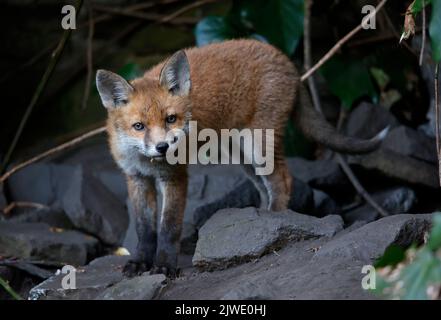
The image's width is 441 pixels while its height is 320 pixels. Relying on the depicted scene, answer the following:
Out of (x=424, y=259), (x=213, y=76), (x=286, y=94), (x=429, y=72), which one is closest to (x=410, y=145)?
(x=429, y=72)

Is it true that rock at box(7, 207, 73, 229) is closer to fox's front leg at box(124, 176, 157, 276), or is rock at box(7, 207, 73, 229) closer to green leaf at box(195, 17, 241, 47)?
fox's front leg at box(124, 176, 157, 276)

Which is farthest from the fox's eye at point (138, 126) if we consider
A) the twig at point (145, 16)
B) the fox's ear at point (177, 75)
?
the twig at point (145, 16)

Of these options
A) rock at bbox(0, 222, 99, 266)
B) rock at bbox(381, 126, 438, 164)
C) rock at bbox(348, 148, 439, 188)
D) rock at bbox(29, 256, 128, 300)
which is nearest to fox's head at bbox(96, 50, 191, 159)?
rock at bbox(29, 256, 128, 300)

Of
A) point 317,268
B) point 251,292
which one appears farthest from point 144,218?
point 251,292

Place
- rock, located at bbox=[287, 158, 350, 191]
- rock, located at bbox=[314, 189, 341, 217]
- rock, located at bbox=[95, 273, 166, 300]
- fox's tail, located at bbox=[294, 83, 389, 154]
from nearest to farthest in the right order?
1. rock, located at bbox=[95, 273, 166, 300]
2. fox's tail, located at bbox=[294, 83, 389, 154]
3. rock, located at bbox=[314, 189, 341, 217]
4. rock, located at bbox=[287, 158, 350, 191]

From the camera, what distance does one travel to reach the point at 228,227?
549 cm

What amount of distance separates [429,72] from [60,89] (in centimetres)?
525

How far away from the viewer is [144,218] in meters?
5.83

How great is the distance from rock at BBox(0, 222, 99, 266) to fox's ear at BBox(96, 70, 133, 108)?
→ 1.87 meters

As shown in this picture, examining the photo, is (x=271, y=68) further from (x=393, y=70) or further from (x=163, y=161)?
(x=393, y=70)

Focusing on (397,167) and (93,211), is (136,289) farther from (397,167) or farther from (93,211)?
(397,167)

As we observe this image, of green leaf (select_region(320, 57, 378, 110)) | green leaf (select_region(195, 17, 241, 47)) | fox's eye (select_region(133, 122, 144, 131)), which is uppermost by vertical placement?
green leaf (select_region(195, 17, 241, 47))

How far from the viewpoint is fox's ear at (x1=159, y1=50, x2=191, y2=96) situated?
5574 millimetres

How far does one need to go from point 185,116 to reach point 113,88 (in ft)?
2.00
